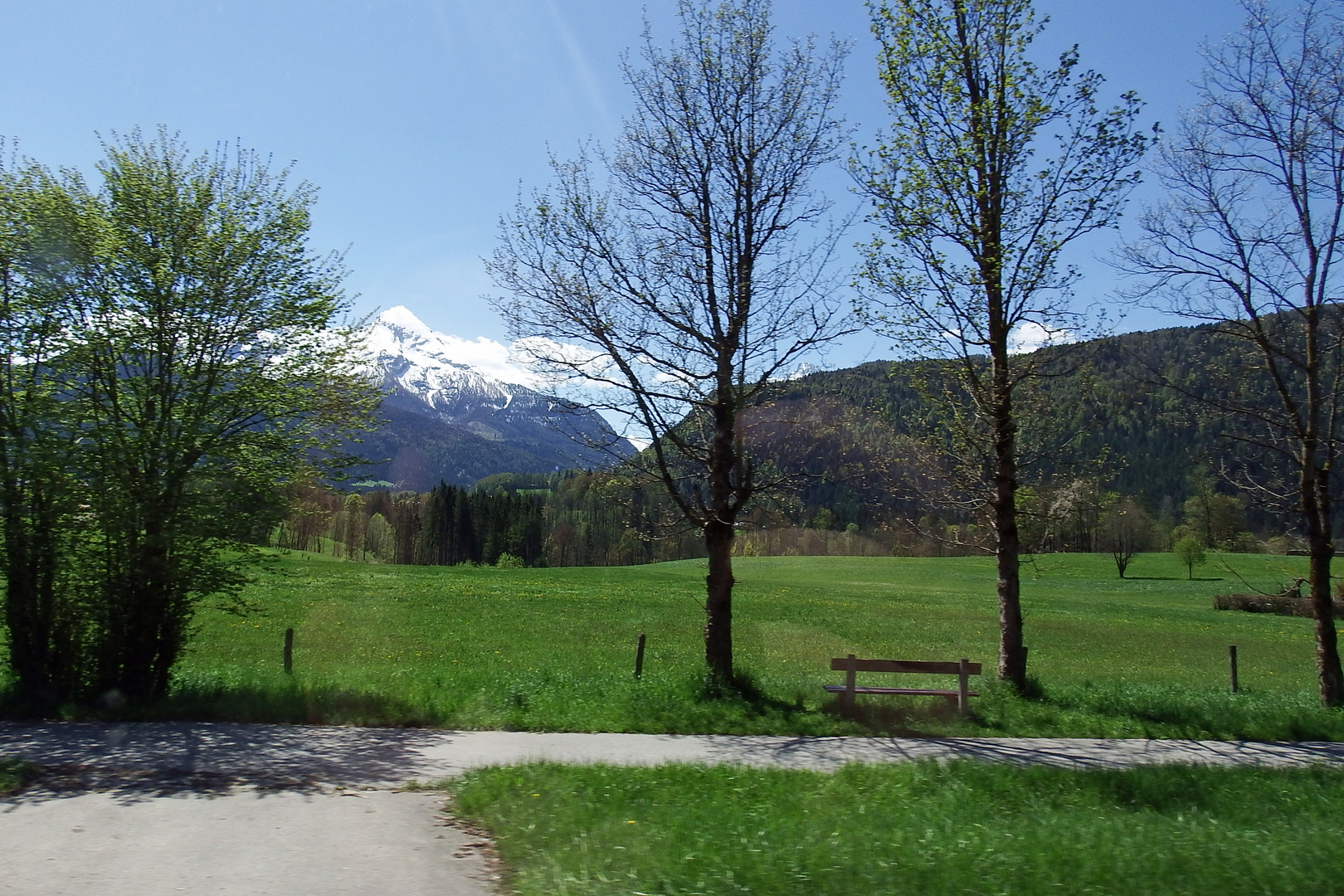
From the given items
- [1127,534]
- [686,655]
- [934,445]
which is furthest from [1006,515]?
[1127,534]

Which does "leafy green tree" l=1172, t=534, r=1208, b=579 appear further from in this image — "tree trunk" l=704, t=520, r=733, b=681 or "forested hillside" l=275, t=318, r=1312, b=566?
"tree trunk" l=704, t=520, r=733, b=681

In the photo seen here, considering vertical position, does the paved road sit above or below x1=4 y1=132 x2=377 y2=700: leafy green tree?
below

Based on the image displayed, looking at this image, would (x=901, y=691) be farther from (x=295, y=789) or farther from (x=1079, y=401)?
(x=295, y=789)

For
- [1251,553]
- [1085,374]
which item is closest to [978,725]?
[1085,374]

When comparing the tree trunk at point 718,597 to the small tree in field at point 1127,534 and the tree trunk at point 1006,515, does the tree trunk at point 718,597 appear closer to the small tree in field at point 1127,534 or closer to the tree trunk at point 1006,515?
the tree trunk at point 1006,515

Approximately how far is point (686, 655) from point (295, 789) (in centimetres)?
1685

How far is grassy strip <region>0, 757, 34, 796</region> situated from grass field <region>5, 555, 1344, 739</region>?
3055mm

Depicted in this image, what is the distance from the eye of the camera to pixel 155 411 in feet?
44.1

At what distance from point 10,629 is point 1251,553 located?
120880mm

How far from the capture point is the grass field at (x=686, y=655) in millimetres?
12891

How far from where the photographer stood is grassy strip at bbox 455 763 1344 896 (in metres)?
5.57

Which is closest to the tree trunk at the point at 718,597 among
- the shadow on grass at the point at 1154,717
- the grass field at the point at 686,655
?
the grass field at the point at 686,655

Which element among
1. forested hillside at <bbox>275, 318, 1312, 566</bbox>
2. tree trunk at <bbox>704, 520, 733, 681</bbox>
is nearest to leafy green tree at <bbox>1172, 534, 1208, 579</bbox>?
forested hillside at <bbox>275, 318, 1312, 566</bbox>

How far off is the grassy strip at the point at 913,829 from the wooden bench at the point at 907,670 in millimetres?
3946
